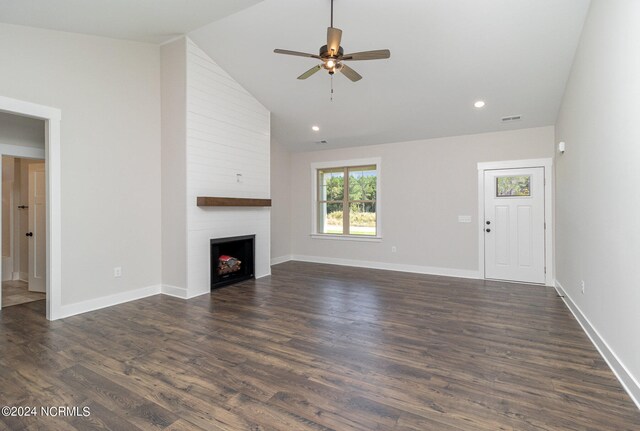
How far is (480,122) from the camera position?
529 centimetres

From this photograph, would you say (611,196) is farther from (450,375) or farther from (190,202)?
(190,202)

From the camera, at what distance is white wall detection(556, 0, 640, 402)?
6.90 feet

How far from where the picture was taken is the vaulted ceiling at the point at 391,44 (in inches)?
132

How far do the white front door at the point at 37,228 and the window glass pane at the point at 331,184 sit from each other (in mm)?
4961

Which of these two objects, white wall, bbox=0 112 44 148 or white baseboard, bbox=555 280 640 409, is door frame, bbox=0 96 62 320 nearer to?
white wall, bbox=0 112 44 148

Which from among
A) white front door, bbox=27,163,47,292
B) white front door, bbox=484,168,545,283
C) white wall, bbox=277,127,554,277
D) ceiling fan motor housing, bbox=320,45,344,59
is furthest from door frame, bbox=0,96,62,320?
white front door, bbox=484,168,545,283

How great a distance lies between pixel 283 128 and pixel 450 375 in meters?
5.35

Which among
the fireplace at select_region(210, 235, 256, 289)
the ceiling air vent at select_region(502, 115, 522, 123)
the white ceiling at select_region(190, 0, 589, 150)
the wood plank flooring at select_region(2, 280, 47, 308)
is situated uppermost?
the white ceiling at select_region(190, 0, 589, 150)

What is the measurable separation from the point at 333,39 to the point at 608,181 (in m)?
2.57

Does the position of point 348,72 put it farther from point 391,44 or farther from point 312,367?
point 312,367

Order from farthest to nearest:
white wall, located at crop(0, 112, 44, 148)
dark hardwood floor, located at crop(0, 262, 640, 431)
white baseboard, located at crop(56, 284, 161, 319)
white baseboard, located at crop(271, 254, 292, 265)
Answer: white baseboard, located at crop(271, 254, 292, 265) → white wall, located at crop(0, 112, 44, 148) → white baseboard, located at crop(56, 284, 161, 319) → dark hardwood floor, located at crop(0, 262, 640, 431)

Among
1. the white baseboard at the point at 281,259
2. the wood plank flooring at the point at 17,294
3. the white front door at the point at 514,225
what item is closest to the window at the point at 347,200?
the white baseboard at the point at 281,259

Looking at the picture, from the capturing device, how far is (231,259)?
5.25 meters

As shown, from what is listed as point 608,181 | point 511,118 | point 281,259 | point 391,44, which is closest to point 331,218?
point 281,259
